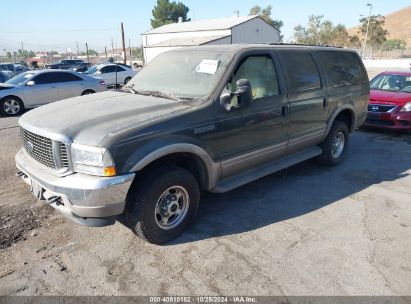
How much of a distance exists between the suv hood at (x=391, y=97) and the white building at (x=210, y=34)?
96.0 ft

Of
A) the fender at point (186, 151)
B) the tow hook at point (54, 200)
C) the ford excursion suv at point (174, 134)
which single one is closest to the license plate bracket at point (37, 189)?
the ford excursion suv at point (174, 134)

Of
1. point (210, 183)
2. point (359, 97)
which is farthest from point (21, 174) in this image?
point (359, 97)

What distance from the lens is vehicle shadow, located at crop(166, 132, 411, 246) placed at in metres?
4.07

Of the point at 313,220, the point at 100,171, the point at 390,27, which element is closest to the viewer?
the point at 100,171

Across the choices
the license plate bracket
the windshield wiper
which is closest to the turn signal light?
the license plate bracket

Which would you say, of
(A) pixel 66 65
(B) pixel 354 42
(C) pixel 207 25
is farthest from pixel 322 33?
(A) pixel 66 65

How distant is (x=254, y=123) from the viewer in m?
4.20

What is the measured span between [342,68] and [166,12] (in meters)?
66.2

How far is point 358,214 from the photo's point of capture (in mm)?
4336

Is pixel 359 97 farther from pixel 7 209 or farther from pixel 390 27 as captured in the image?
pixel 390 27

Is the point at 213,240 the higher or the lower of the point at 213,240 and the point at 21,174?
the lower

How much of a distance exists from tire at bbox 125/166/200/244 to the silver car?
982cm

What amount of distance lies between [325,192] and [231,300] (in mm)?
2664

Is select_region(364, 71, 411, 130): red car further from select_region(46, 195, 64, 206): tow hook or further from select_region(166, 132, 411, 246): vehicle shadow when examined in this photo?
select_region(46, 195, 64, 206): tow hook
